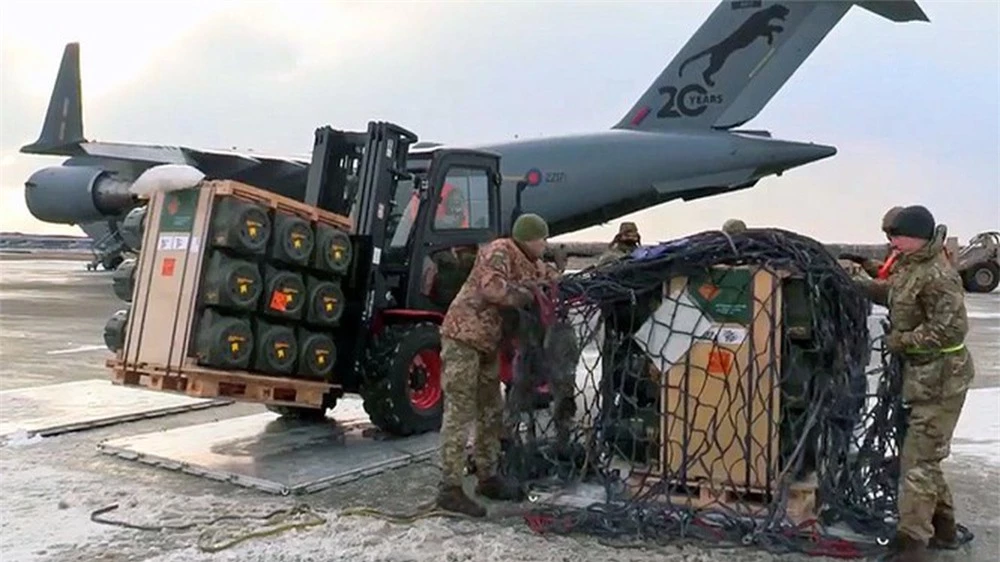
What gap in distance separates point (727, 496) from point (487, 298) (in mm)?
1587

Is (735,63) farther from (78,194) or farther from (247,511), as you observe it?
(78,194)

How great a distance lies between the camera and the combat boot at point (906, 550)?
396 centimetres

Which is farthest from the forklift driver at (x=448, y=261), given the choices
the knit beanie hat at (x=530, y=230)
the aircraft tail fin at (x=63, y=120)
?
the aircraft tail fin at (x=63, y=120)

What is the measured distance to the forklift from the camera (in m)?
6.05

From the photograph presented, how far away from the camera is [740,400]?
14.7ft

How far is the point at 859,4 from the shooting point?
1449 cm

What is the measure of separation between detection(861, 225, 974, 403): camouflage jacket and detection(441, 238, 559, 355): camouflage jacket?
1.79 metres

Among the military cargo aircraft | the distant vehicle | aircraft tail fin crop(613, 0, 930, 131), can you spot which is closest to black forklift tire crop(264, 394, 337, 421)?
the military cargo aircraft

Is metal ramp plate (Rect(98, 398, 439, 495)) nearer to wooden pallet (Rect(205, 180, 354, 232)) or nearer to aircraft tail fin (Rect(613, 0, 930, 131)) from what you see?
wooden pallet (Rect(205, 180, 354, 232))

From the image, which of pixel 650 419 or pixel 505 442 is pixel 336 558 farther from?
pixel 650 419

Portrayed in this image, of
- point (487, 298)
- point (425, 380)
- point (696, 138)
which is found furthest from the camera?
point (696, 138)

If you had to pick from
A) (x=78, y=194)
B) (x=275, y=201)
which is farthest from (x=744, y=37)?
(x=78, y=194)

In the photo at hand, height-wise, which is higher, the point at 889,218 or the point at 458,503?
the point at 889,218

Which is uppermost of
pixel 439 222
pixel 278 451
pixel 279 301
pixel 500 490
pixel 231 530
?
pixel 439 222
